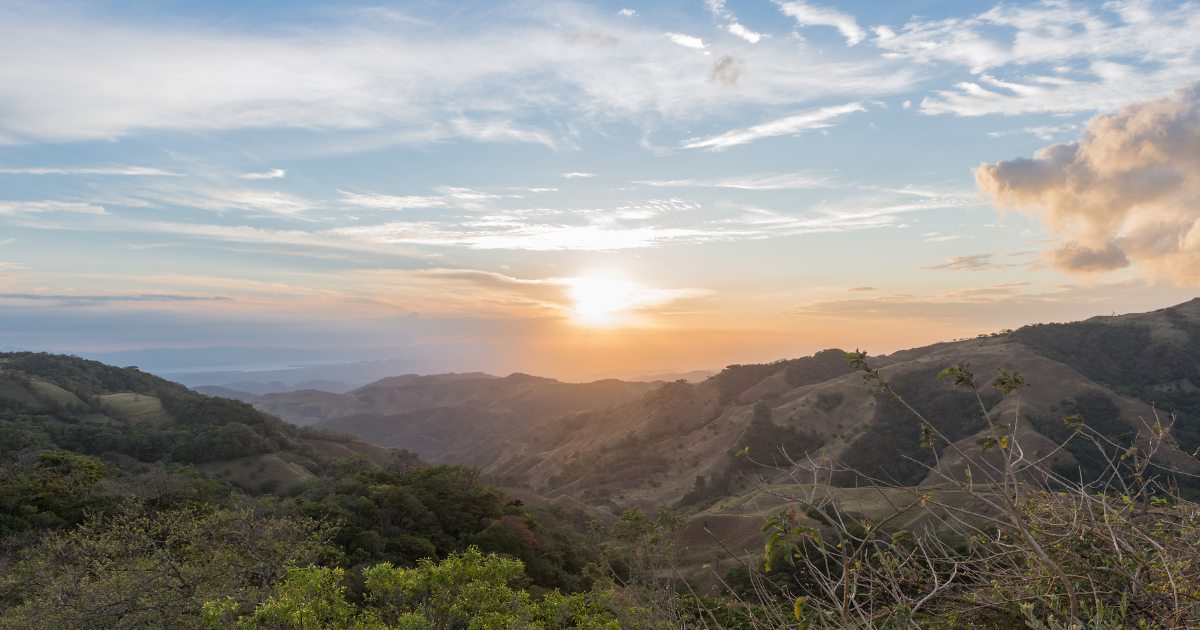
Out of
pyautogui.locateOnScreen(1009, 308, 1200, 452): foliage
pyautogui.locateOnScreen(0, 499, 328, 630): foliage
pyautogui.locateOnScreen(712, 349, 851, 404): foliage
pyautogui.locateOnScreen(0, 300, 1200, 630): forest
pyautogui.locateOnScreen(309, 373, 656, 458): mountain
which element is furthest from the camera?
pyautogui.locateOnScreen(309, 373, 656, 458): mountain

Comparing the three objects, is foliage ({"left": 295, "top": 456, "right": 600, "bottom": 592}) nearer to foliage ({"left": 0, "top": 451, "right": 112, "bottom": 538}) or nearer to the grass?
foliage ({"left": 0, "top": 451, "right": 112, "bottom": 538})

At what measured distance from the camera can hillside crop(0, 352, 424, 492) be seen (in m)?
59.3

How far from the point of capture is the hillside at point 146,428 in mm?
59281

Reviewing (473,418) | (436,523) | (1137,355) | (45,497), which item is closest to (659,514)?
(436,523)

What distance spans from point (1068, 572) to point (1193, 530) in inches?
47.2

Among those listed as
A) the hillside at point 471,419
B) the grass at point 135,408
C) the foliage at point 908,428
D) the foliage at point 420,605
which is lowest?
the hillside at point 471,419

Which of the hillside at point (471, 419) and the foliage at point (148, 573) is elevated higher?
the foliage at point (148, 573)

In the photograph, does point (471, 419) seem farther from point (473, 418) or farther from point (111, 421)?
point (111, 421)

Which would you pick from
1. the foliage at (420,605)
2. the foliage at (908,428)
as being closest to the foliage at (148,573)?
the foliage at (420,605)

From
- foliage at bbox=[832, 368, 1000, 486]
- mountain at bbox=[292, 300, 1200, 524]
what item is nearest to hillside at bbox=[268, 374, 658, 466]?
mountain at bbox=[292, 300, 1200, 524]

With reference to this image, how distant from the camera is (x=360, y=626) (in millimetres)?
12086

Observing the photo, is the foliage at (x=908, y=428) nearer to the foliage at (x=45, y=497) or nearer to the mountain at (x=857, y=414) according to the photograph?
the mountain at (x=857, y=414)

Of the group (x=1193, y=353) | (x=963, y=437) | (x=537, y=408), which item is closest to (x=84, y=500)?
(x=963, y=437)

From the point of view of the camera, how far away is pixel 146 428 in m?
66.0
